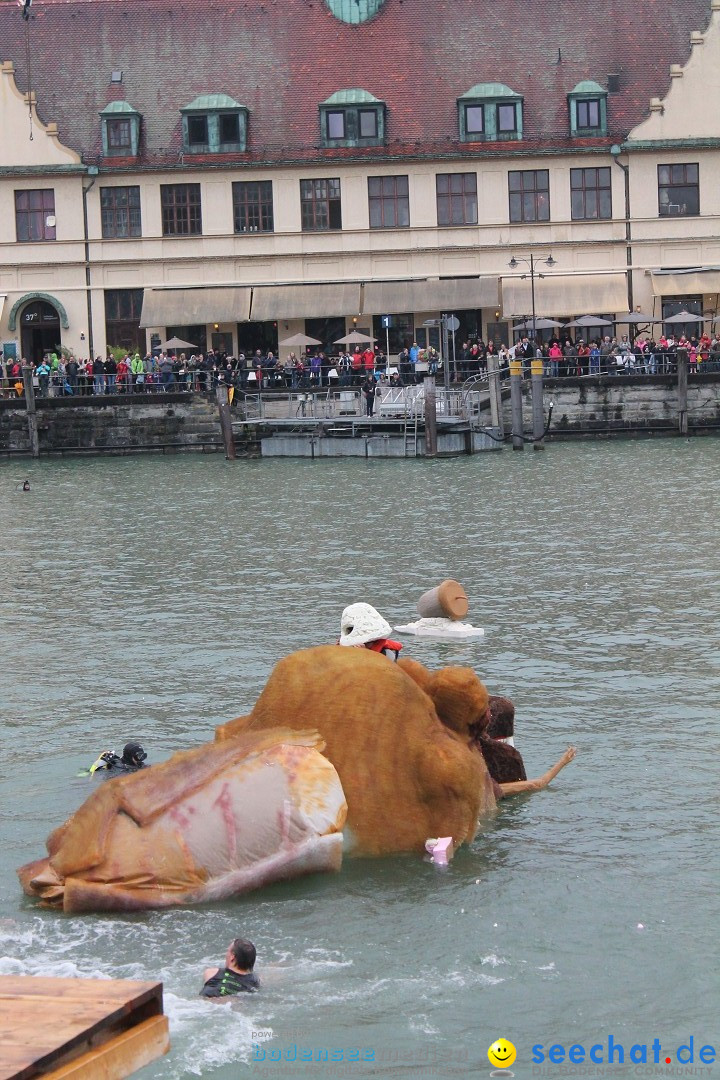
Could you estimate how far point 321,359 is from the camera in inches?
2157

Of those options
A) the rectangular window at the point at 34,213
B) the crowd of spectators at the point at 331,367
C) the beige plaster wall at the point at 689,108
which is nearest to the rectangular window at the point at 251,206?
the rectangular window at the point at 34,213

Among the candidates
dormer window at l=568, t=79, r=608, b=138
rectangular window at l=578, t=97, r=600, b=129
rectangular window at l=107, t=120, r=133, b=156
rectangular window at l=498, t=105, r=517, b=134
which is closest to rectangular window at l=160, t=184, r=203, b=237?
rectangular window at l=107, t=120, r=133, b=156

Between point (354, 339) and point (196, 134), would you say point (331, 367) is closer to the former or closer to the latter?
point (354, 339)

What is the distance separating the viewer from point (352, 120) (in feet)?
193

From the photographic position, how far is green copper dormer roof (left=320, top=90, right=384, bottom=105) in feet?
193

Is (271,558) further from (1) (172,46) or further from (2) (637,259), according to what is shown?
(1) (172,46)

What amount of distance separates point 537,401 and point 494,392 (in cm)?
134

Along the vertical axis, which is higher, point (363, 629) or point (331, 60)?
point (331, 60)

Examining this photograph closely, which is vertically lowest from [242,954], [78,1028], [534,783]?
[242,954]

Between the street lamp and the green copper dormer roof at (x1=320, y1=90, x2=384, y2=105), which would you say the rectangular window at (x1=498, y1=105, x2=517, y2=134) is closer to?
the green copper dormer roof at (x1=320, y1=90, x2=384, y2=105)

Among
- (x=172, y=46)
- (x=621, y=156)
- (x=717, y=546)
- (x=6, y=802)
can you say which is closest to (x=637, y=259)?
(x=621, y=156)

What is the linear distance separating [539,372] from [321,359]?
28.7ft

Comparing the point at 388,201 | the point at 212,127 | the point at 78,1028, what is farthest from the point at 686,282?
the point at 78,1028

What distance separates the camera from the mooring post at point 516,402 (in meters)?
47.8
